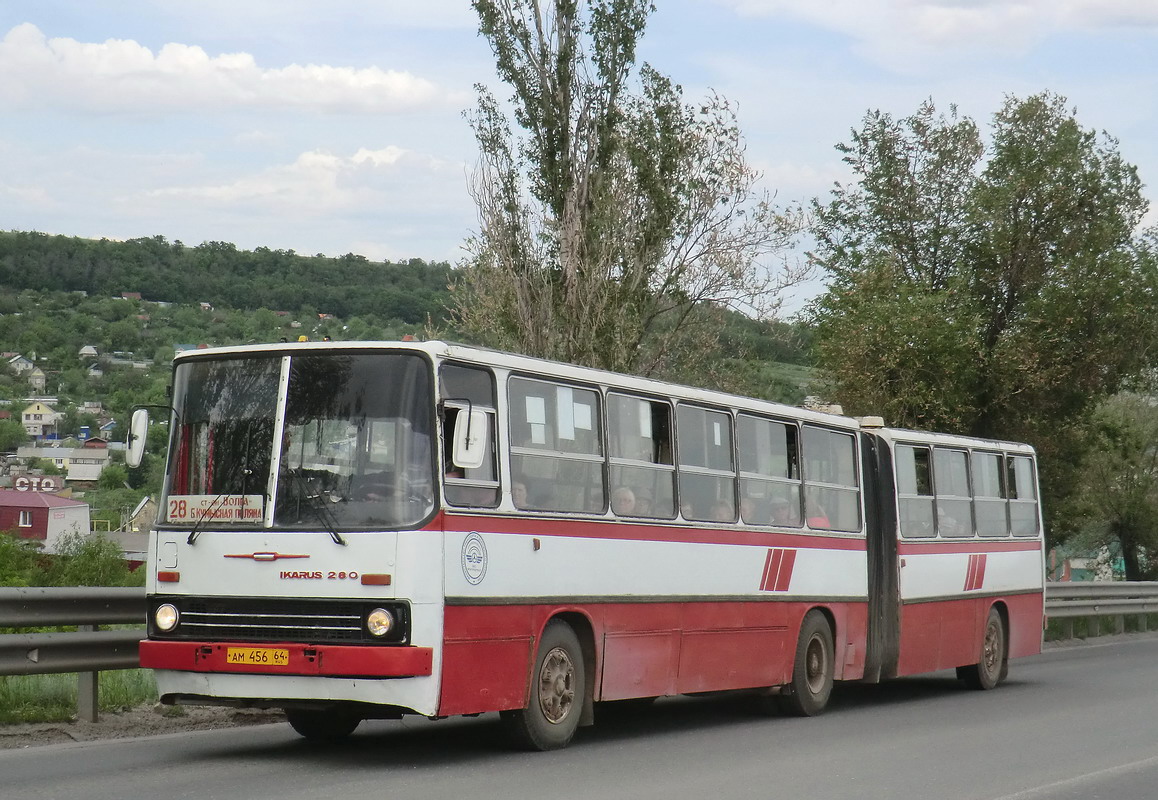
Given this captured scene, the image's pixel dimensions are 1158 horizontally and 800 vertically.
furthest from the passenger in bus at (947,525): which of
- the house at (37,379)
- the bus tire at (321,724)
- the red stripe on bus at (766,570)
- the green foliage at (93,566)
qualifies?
the house at (37,379)

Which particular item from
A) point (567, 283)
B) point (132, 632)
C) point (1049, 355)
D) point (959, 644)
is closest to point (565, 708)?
point (132, 632)

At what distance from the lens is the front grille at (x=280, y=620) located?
939cm

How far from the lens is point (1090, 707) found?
49.9ft

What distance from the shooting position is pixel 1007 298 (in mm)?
34781

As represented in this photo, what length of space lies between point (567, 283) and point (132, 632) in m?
15.9

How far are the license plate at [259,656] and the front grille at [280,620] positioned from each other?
0.26ft

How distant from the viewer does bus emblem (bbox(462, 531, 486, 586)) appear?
9805 millimetres

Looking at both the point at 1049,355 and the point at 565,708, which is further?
the point at 1049,355

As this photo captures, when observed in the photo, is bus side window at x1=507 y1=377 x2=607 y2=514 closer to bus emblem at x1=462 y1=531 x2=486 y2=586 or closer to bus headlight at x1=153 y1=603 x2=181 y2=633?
bus emblem at x1=462 y1=531 x2=486 y2=586

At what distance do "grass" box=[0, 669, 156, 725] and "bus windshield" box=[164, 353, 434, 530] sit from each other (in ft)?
6.73

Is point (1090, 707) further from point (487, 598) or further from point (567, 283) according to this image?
point (567, 283)

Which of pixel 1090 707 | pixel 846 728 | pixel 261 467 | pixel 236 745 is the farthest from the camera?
pixel 1090 707

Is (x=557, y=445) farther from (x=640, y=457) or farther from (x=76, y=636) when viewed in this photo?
(x=76, y=636)

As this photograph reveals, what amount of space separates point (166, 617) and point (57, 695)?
2.13 meters
